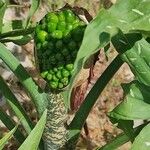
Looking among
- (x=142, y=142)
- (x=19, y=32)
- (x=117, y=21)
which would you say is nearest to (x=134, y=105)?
(x=142, y=142)

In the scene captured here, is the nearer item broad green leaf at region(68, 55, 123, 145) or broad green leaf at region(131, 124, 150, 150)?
broad green leaf at region(131, 124, 150, 150)

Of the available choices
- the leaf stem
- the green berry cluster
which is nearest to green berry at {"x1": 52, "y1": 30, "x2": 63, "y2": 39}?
the green berry cluster

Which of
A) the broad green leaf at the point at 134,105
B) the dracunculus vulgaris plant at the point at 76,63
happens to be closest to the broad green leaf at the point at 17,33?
the dracunculus vulgaris plant at the point at 76,63

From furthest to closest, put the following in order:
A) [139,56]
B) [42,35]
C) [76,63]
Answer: [42,35] < [139,56] < [76,63]

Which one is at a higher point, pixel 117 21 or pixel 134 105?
pixel 117 21

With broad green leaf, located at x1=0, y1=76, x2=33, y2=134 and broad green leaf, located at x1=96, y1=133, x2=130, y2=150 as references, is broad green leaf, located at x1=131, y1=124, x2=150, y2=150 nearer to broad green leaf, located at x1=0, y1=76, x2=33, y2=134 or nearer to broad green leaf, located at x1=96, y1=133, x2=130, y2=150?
broad green leaf, located at x1=96, y1=133, x2=130, y2=150

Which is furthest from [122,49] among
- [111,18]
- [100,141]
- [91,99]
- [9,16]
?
[9,16]

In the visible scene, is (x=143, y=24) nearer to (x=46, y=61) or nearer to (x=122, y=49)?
(x=122, y=49)

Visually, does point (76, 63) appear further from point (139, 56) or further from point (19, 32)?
point (19, 32)
